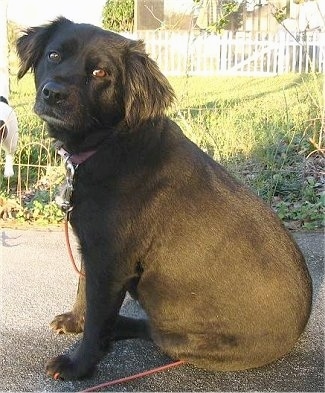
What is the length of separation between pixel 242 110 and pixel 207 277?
16.6 feet

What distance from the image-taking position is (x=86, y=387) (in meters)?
2.43

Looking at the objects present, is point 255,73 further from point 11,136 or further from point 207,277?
point 207,277

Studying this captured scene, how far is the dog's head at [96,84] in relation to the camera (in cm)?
239

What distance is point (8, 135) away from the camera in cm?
499

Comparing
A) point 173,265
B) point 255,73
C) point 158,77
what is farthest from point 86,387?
point 255,73

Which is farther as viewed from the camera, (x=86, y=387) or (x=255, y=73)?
(x=255, y=73)

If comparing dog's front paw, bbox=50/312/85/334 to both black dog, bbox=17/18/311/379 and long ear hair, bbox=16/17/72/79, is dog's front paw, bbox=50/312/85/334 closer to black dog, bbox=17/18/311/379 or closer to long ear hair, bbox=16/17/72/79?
black dog, bbox=17/18/311/379

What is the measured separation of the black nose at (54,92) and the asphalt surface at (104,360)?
1.15 metres

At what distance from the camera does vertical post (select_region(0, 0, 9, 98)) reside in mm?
5789

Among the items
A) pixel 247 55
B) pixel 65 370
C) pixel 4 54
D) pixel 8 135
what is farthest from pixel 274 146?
pixel 247 55

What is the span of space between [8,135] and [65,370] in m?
2.96

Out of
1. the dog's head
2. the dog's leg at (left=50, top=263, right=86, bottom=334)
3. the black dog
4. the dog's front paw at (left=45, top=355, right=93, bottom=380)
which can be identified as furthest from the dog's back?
the dog's leg at (left=50, top=263, right=86, bottom=334)

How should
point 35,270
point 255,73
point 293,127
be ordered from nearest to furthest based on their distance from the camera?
point 35,270 → point 293,127 → point 255,73

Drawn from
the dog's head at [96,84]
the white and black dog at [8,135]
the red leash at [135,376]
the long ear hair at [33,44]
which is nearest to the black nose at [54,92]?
the dog's head at [96,84]
